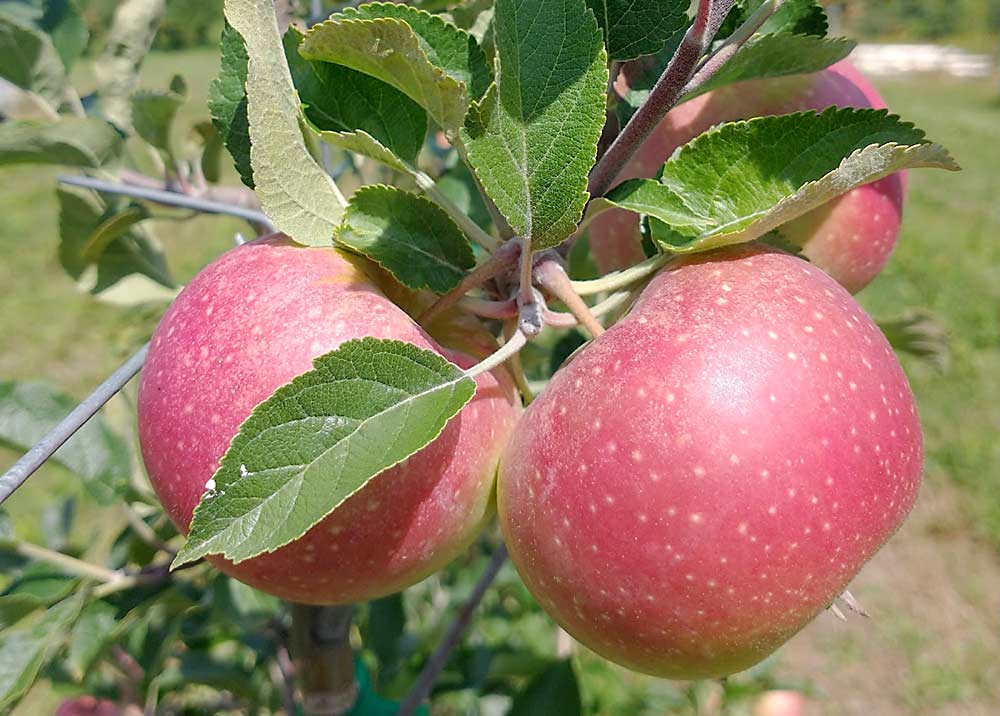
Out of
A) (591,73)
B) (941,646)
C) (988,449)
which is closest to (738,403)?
(591,73)

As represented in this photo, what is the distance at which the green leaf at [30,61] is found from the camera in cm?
85

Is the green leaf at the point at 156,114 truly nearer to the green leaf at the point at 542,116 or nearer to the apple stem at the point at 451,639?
the green leaf at the point at 542,116

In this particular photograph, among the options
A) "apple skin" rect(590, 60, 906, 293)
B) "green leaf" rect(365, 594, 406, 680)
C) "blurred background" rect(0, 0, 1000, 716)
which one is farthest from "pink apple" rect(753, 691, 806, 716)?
"apple skin" rect(590, 60, 906, 293)

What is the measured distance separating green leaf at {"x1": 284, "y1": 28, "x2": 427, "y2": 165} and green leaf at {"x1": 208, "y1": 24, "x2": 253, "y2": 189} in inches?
1.3

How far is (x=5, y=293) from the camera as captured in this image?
3766 millimetres

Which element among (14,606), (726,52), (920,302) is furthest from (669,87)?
(920,302)

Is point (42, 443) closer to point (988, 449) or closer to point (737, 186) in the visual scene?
point (737, 186)

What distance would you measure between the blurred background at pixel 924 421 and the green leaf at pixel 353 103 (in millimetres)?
317

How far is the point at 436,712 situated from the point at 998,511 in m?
1.64

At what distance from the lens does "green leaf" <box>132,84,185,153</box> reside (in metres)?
0.77

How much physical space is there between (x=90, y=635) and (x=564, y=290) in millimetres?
513

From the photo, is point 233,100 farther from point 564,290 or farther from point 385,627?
point 385,627

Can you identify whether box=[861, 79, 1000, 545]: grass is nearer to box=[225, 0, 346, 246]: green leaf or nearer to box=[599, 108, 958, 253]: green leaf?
box=[599, 108, 958, 253]: green leaf

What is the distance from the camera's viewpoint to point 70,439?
2.75 ft
